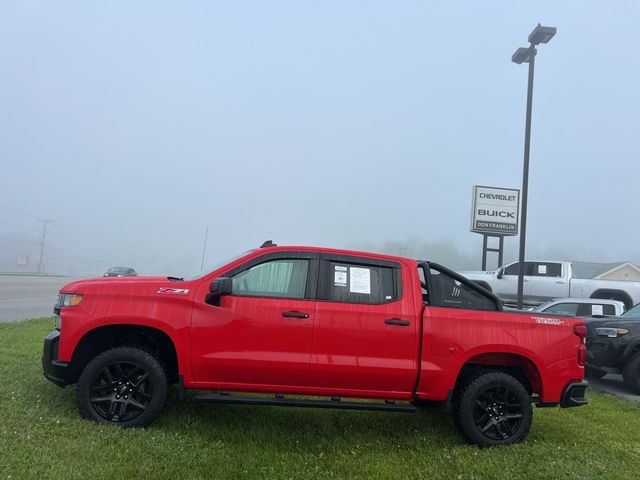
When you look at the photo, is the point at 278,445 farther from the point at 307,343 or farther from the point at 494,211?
the point at 494,211

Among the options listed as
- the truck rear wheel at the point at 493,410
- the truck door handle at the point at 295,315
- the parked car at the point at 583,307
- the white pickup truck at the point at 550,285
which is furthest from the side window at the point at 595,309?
the truck door handle at the point at 295,315

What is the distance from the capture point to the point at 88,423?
4.66m

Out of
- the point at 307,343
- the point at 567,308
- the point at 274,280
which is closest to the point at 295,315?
the point at 307,343

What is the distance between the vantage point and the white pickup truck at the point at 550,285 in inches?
575

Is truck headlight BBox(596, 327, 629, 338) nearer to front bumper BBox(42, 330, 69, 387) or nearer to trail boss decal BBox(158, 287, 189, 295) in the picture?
trail boss decal BBox(158, 287, 189, 295)

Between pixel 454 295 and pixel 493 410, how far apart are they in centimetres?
117

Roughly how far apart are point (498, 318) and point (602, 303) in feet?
24.3

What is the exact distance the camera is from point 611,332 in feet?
27.5

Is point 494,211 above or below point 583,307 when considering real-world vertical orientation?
above

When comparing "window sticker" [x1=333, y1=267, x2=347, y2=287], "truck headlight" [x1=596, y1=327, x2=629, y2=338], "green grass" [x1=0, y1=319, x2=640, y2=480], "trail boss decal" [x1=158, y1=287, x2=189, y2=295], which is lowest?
"green grass" [x1=0, y1=319, x2=640, y2=480]

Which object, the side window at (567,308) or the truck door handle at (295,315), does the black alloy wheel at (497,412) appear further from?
the side window at (567,308)

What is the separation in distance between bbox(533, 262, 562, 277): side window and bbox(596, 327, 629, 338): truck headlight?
6.96m

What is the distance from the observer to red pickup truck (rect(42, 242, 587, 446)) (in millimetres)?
4680

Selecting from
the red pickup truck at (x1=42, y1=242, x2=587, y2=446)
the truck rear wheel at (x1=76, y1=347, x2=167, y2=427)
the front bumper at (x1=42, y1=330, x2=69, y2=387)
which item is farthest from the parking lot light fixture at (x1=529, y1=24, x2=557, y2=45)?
the front bumper at (x1=42, y1=330, x2=69, y2=387)
